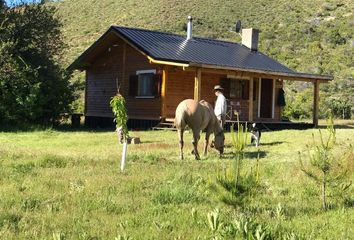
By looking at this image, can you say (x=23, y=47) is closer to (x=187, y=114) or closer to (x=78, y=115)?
(x=78, y=115)

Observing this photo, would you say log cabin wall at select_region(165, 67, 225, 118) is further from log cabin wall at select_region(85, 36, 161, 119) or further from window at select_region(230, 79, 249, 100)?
window at select_region(230, 79, 249, 100)

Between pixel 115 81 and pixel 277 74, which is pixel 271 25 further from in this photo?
pixel 115 81

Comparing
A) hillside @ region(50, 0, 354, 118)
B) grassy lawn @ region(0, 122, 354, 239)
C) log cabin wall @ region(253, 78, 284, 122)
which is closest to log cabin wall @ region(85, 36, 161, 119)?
log cabin wall @ region(253, 78, 284, 122)

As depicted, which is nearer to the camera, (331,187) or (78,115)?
(331,187)

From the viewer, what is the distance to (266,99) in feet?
95.9

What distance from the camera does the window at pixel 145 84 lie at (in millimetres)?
24531

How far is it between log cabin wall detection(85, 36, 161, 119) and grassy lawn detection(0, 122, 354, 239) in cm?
1274

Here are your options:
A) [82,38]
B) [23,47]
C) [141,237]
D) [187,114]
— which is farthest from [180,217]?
[82,38]

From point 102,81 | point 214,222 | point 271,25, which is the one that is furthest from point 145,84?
point 271,25

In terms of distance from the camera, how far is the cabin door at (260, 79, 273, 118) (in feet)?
95.6

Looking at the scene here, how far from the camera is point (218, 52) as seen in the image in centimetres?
2722

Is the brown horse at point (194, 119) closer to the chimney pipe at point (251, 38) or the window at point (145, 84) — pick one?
the window at point (145, 84)

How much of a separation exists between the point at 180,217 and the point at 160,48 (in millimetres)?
18584

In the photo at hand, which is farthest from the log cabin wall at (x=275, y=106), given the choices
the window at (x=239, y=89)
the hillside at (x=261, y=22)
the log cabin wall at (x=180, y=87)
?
the hillside at (x=261, y=22)
